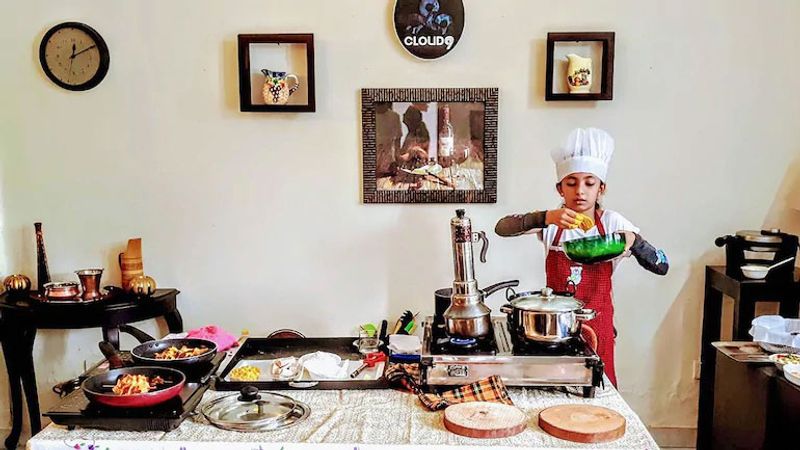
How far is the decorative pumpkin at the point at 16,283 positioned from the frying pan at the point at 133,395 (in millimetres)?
1378

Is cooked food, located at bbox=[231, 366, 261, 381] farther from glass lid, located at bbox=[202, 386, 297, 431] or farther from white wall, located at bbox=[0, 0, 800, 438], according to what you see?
white wall, located at bbox=[0, 0, 800, 438]

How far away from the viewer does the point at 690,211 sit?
2.92m

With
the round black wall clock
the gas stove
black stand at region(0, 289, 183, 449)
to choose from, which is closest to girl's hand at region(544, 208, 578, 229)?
the gas stove

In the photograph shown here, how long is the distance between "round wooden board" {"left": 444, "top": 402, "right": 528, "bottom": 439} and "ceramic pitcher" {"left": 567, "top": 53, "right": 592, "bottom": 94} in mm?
1499

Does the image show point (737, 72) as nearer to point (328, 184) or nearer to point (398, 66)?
point (398, 66)

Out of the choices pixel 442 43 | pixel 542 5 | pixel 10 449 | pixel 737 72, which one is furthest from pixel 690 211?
pixel 10 449

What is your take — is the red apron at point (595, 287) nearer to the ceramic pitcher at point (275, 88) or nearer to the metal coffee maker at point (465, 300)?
the metal coffee maker at point (465, 300)

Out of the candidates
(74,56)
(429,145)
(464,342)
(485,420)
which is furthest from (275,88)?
(485,420)

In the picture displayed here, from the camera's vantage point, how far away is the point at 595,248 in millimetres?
2010

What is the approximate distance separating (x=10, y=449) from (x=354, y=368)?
1.97 metres

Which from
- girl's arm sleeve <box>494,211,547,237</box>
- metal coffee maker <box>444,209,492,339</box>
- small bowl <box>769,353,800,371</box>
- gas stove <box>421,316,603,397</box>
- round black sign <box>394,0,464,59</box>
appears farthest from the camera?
round black sign <box>394,0,464,59</box>

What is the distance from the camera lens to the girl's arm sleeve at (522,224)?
2266 mm

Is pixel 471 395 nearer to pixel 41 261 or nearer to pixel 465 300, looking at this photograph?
pixel 465 300

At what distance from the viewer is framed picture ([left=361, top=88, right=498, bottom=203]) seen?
2889 mm
